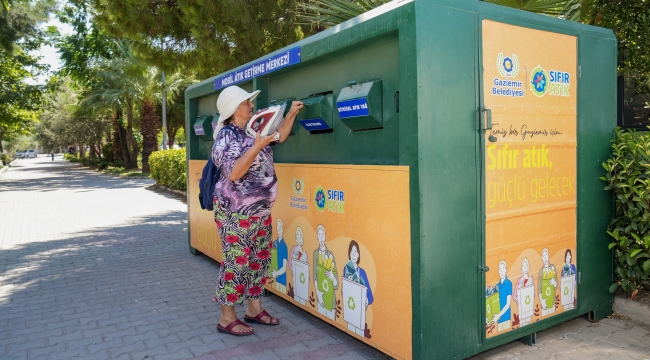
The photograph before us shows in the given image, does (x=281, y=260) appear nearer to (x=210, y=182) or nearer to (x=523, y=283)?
(x=210, y=182)

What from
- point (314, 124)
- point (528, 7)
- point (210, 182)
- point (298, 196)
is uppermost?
point (528, 7)

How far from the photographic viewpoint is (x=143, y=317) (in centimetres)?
438

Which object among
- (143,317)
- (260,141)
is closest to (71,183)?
(143,317)

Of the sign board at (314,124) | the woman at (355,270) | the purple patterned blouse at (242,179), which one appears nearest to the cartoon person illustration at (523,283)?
the woman at (355,270)

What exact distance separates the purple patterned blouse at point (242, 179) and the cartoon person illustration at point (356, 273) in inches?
30.3

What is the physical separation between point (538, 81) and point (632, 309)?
6.76 feet

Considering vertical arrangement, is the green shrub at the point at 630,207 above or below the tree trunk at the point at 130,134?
below

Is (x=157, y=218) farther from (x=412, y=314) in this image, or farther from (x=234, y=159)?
(x=412, y=314)

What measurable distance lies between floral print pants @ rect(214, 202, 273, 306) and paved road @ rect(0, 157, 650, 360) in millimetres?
379

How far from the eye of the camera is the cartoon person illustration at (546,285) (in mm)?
3482

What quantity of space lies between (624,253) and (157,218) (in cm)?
918

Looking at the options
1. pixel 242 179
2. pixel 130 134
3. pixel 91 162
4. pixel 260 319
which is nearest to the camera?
pixel 242 179

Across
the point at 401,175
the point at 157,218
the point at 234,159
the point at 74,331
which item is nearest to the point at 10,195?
the point at 157,218

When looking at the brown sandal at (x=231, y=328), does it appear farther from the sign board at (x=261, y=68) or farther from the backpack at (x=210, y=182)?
the sign board at (x=261, y=68)
